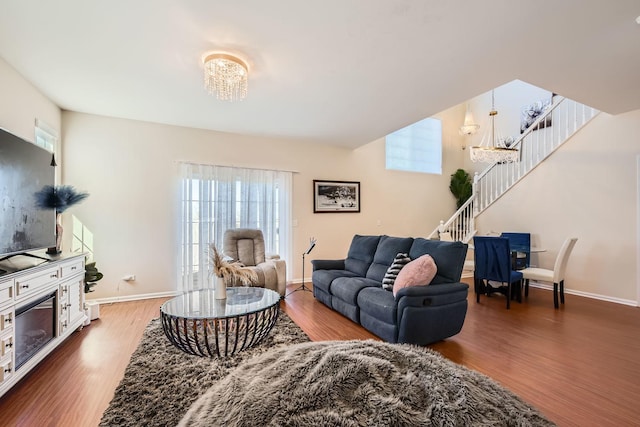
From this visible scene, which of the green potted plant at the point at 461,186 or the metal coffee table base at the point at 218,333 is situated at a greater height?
the green potted plant at the point at 461,186

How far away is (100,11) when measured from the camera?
199cm

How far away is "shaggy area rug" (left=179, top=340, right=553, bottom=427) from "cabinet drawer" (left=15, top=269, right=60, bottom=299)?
235 centimetres

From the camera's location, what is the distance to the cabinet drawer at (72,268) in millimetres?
2639

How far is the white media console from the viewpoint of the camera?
1872mm

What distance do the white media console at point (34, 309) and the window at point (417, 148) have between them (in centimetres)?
551

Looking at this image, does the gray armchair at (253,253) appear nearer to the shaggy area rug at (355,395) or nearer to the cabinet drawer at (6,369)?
the cabinet drawer at (6,369)

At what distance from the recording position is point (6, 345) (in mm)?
1864

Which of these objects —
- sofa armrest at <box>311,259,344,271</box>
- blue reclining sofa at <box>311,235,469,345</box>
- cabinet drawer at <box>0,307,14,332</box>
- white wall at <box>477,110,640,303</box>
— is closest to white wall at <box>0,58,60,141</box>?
cabinet drawer at <box>0,307,14,332</box>

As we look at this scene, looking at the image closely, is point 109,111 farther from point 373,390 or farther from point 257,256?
point 373,390

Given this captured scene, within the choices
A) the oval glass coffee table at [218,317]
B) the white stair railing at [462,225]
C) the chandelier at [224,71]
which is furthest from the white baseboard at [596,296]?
the chandelier at [224,71]

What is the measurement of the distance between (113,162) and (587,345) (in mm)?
6061

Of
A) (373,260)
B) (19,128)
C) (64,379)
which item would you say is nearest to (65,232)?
(19,128)

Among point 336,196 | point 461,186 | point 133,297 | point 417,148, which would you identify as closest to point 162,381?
point 133,297

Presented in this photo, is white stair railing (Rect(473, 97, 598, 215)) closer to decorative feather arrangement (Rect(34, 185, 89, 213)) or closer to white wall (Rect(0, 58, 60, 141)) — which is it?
decorative feather arrangement (Rect(34, 185, 89, 213))
